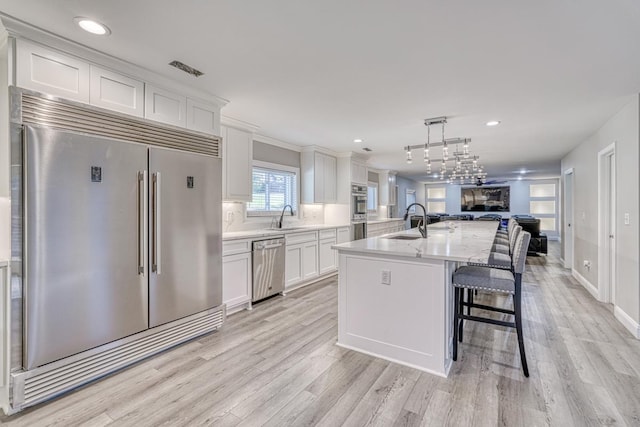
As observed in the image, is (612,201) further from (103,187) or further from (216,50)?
(103,187)

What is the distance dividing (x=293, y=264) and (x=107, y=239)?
8.71 ft

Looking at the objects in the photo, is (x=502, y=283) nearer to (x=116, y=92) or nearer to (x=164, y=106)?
(x=164, y=106)

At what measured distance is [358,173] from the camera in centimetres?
646

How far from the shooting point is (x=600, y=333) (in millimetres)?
2979

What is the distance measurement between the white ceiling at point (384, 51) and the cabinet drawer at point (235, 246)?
1.53 m

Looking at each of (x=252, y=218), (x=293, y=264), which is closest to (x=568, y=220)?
(x=293, y=264)

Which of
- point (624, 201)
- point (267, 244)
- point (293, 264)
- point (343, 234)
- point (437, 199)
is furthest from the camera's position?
point (437, 199)

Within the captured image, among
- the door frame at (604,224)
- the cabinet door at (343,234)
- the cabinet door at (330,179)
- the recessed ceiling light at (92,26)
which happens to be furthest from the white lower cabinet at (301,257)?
the door frame at (604,224)

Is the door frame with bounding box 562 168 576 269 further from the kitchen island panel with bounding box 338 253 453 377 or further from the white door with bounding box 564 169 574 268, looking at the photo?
the kitchen island panel with bounding box 338 253 453 377

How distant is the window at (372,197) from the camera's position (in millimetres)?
7797

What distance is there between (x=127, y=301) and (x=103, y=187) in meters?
0.89

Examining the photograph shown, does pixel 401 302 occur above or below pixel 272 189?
below

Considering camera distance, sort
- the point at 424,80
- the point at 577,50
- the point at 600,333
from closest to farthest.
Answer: the point at 577,50 < the point at 424,80 < the point at 600,333

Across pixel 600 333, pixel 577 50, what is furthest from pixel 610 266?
pixel 577 50
